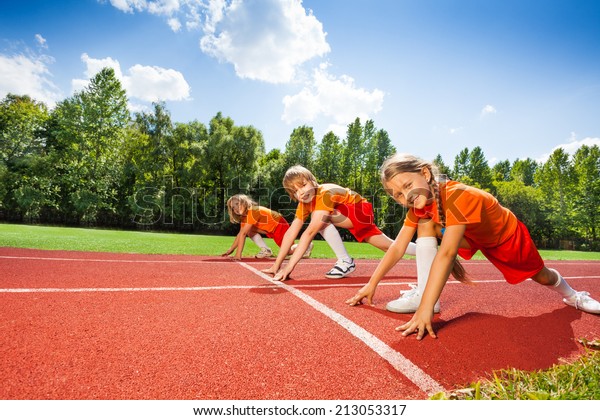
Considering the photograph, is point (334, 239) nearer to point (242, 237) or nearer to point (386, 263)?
point (386, 263)

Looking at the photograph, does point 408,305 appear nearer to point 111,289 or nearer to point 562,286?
point 562,286

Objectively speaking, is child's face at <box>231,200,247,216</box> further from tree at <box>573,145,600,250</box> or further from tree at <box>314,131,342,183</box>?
tree at <box>573,145,600,250</box>

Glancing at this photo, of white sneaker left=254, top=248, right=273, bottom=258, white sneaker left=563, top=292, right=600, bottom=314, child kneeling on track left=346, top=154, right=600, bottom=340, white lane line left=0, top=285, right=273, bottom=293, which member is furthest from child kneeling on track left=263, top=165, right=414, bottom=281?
white sneaker left=254, top=248, right=273, bottom=258

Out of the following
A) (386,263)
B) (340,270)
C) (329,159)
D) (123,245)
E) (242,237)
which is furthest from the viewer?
(329,159)

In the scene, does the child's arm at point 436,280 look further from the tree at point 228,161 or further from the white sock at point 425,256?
the tree at point 228,161

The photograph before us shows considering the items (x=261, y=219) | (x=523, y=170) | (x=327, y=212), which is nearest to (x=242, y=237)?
(x=261, y=219)

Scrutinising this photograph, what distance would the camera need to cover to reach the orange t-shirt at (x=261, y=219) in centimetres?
746

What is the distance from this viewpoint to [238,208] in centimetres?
750

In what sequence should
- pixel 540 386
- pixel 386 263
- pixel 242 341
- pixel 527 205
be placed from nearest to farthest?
pixel 540 386 → pixel 242 341 → pixel 386 263 → pixel 527 205

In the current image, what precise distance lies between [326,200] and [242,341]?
3.04 meters

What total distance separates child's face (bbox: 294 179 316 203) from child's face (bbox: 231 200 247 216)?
290cm

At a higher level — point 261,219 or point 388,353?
point 261,219

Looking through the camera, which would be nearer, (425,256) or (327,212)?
(425,256)
